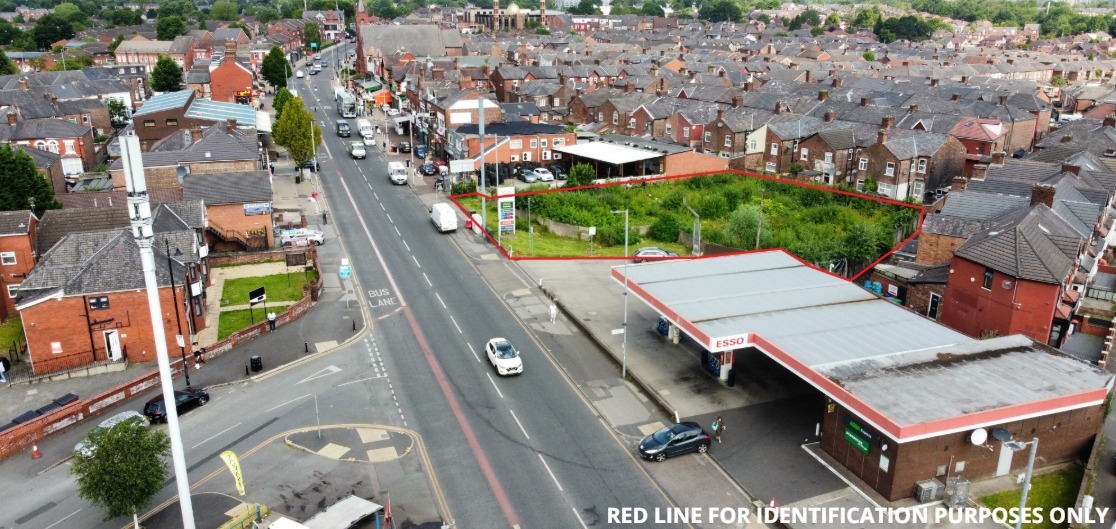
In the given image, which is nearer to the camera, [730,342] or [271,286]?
[730,342]

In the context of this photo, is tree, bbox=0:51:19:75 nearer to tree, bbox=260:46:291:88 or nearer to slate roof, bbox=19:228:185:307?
tree, bbox=260:46:291:88

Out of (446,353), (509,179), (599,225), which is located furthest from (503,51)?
(446,353)

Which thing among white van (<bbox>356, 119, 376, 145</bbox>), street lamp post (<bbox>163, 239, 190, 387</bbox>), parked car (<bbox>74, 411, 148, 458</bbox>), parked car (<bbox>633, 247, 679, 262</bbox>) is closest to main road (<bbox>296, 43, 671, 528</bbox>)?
street lamp post (<bbox>163, 239, 190, 387</bbox>)

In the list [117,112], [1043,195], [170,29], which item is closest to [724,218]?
[1043,195]

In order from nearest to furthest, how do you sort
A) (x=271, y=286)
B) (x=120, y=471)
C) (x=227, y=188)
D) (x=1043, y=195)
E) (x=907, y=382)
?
1. (x=120, y=471)
2. (x=907, y=382)
3. (x=1043, y=195)
4. (x=271, y=286)
5. (x=227, y=188)

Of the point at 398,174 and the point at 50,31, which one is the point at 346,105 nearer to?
the point at 398,174

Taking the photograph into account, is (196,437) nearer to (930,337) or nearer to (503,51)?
(930,337)
